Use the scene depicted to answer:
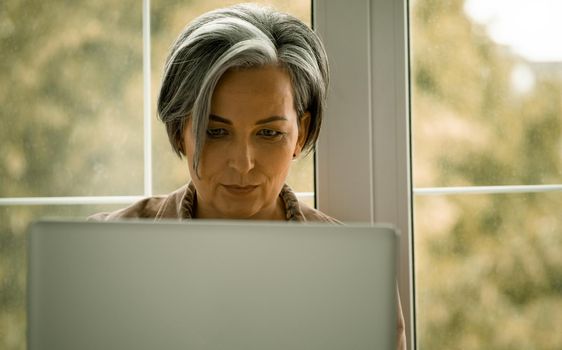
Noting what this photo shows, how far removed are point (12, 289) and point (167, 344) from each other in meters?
1.16

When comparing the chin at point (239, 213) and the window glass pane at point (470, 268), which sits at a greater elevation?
the chin at point (239, 213)

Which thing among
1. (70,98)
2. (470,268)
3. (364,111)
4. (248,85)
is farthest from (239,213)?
(470,268)

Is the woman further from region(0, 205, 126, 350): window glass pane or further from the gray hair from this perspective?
region(0, 205, 126, 350): window glass pane

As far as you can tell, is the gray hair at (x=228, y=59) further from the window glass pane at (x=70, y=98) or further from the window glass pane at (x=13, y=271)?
the window glass pane at (x=13, y=271)

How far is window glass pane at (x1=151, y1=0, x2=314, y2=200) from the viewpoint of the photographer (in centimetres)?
159

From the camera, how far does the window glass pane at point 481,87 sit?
1616mm

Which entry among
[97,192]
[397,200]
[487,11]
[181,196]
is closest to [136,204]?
[181,196]

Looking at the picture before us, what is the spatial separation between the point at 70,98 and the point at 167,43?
0.30m

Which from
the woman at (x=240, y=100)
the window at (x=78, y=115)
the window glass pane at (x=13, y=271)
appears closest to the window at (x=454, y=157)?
the window at (x=78, y=115)

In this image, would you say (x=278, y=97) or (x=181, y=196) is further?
(x=181, y=196)

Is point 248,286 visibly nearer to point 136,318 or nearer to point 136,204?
point 136,318

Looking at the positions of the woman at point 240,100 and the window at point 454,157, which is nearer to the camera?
the woman at point 240,100

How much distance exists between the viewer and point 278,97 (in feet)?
3.93

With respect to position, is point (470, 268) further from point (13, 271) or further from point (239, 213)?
point (13, 271)
